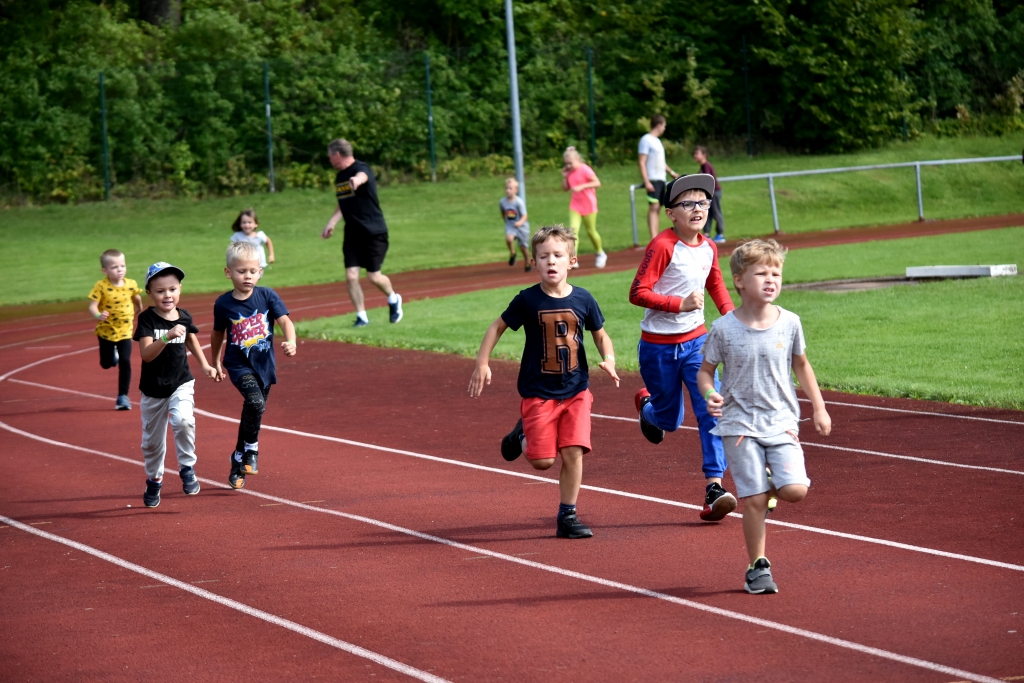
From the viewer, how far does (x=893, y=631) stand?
5598 mm

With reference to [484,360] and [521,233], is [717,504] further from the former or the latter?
[521,233]

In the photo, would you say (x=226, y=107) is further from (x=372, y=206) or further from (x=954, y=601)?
(x=954, y=601)

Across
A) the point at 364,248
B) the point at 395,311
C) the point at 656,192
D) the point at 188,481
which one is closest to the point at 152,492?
the point at 188,481

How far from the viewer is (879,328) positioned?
14977mm

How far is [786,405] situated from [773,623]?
1.06 m

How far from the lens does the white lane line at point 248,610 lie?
5.43 meters

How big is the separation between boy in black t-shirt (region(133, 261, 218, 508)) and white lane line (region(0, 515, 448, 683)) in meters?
0.89

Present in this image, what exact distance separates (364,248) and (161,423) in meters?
8.58

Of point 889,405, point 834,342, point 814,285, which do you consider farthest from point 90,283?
point 889,405

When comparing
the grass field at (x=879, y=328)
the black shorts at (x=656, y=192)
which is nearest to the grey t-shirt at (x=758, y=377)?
the grass field at (x=879, y=328)

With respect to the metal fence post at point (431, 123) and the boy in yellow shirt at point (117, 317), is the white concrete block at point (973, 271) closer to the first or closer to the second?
the boy in yellow shirt at point (117, 317)

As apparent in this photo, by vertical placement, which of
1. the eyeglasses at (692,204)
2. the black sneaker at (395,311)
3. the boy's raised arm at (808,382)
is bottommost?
the black sneaker at (395,311)

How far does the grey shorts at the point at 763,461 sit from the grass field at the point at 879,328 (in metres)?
5.38

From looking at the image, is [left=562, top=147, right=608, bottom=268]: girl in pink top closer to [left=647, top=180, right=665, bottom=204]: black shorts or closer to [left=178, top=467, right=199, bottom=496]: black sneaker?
[left=647, top=180, right=665, bottom=204]: black shorts
